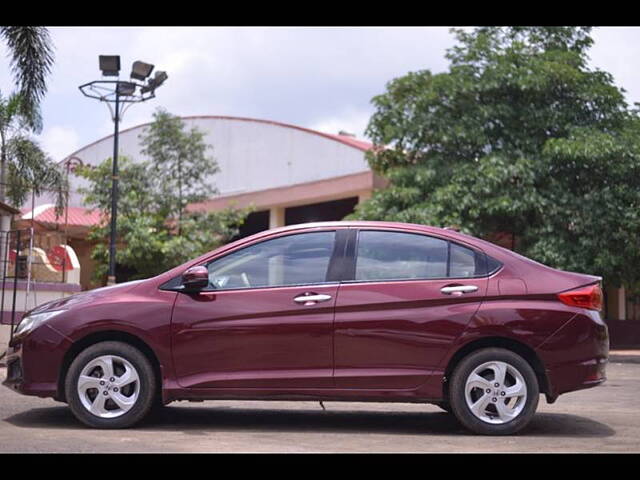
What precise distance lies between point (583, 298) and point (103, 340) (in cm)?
369

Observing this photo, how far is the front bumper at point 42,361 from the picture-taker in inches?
275

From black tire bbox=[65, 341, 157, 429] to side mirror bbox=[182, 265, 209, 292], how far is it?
24.9 inches

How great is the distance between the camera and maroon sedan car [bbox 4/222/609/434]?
22.6ft

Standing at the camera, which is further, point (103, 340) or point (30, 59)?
point (30, 59)

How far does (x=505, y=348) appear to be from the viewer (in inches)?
276

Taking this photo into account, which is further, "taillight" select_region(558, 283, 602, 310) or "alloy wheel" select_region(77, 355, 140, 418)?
"taillight" select_region(558, 283, 602, 310)

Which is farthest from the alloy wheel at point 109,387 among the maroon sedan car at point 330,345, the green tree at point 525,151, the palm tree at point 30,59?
the green tree at point 525,151

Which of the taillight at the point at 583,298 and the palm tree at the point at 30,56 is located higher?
the palm tree at the point at 30,56

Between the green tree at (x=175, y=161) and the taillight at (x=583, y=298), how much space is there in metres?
22.3

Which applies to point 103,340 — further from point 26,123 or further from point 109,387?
point 26,123

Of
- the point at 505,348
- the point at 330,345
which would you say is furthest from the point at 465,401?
the point at 330,345

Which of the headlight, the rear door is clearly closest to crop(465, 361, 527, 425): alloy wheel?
the rear door

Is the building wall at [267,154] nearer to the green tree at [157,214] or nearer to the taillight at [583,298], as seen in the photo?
the green tree at [157,214]

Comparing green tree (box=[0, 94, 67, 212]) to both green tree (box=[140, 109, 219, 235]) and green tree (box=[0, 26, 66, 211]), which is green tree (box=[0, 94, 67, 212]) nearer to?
green tree (box=[0, 26, 66, 211])
